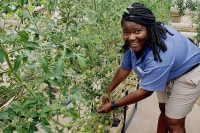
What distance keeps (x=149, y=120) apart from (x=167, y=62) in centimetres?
187

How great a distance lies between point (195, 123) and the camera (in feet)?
13.4

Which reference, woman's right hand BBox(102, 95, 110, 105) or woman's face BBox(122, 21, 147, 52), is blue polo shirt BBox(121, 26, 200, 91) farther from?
woman's right hand BBox(102, 95, 110, 105)

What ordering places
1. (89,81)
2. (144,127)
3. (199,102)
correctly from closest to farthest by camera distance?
1. (89,81)
2. (144,127)
3. (199,102)

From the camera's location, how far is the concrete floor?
12.9ft

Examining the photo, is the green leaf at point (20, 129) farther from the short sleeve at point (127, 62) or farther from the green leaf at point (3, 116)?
the short sleeve at point (127, 62)

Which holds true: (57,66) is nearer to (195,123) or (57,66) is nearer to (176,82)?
(176,82)

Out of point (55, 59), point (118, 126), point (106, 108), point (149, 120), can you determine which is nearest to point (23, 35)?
point (55, 59)

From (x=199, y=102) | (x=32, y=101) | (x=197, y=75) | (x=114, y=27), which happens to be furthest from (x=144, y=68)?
(x=199, y=102)

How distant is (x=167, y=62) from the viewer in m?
2.40

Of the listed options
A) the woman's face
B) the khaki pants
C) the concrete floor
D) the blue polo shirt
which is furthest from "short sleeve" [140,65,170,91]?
the concrete floor

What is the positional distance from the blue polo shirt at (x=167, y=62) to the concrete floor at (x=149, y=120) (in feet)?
4.36

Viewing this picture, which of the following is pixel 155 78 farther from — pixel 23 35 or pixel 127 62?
pixel 23 35

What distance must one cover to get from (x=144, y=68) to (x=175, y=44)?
0.95 ft

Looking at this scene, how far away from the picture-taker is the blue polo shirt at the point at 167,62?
2.39 metres
